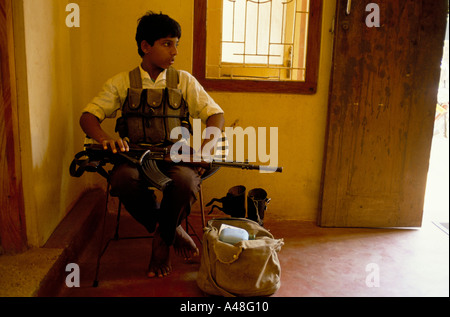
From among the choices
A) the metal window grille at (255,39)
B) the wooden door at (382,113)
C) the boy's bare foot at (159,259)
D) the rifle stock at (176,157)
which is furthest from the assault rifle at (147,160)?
the metal window grille at (255,39)

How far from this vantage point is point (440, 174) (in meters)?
5.47

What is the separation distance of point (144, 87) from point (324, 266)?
1633 millimetres

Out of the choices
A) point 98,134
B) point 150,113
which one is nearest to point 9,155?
point 98,134

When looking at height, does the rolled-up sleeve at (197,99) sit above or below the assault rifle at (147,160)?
above

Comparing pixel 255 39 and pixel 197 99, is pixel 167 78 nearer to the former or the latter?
pixel 197 99

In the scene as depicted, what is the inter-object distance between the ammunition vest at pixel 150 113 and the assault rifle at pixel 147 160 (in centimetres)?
13

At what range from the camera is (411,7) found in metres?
2.91

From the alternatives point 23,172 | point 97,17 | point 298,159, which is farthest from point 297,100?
point 23,172

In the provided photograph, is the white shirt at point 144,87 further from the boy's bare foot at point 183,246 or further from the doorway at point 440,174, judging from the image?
the doorway at point 440,174

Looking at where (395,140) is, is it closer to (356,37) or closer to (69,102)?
(356,37)

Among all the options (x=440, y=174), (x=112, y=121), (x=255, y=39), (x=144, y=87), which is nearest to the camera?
(x=144, y=87)

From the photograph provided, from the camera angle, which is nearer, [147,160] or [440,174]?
[147,160]

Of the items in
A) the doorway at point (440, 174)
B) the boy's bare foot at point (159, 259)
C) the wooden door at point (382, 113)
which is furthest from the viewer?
the doorway at point (440, 174)

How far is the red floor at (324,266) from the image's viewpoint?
2.22 metres
